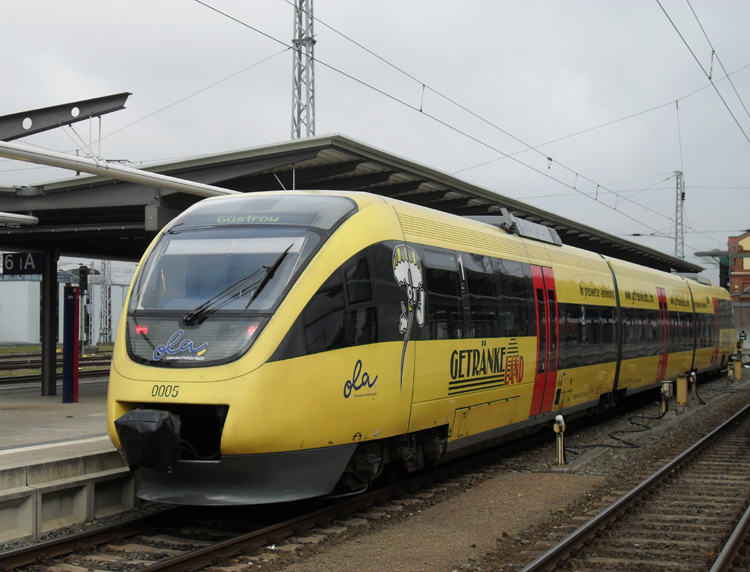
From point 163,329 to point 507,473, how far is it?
5.52m

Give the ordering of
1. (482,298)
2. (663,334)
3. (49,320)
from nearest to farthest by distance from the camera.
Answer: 1. (482,298)
2. (49,320)
3. (663,334)

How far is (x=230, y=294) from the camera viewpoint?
24.0 feet

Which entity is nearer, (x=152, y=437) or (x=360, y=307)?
(x=152, y=437)

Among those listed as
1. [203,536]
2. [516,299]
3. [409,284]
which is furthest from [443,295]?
[203,536]

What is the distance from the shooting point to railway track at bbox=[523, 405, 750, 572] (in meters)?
6.66

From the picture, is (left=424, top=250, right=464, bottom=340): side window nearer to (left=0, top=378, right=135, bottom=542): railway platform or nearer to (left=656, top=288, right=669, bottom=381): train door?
(left=0, top=378, right=135, bottom=542): railway platform

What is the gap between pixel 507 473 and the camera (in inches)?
425

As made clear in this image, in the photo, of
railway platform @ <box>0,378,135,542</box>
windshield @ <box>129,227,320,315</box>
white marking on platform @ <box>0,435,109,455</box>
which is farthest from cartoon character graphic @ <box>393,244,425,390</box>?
white marking on platform @ <box>0,435,109,455</box>

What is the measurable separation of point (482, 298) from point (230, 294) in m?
3.86

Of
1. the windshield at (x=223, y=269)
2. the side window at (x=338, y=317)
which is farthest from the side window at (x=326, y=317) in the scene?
the windshield at (x=223, y=269)

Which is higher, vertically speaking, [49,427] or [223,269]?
[223,269]

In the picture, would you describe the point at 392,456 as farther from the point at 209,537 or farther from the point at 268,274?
the point at 268,274

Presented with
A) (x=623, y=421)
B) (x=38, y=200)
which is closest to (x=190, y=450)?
(x=38, y=200)

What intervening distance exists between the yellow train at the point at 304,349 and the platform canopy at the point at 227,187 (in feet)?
11.6
